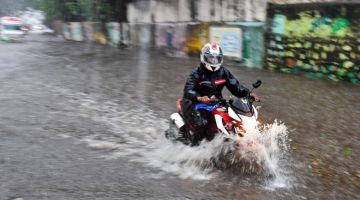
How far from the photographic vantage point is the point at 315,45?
14461 mm

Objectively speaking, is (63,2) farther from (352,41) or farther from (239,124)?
(239,124)

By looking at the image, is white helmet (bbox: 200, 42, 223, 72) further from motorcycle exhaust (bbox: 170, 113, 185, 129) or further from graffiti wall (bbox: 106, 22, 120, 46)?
graffiti wall (bbox: 106, 22, 120, 46)

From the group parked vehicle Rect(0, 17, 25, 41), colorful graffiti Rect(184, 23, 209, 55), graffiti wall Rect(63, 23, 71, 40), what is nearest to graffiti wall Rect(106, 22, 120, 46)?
colorful graffiti Rect(184, 23, 209, 55)

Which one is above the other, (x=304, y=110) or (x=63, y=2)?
(x=63, y=2)

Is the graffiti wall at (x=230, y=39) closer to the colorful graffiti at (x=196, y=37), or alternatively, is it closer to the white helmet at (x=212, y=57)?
the colorful graffiti at (x=196, y=37)

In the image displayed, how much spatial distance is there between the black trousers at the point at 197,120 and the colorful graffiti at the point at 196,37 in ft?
45.9

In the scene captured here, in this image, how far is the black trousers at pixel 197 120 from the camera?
6.22 m

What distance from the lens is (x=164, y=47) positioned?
2388 cm

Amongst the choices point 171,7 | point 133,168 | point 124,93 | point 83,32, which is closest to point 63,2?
point 83,32

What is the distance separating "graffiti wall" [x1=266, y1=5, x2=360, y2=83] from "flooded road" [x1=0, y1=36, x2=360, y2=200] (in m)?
0.63

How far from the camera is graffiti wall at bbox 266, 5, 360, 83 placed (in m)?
13.4

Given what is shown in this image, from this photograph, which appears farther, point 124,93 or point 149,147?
point 124,93

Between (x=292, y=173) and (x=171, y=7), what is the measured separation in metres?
18.6

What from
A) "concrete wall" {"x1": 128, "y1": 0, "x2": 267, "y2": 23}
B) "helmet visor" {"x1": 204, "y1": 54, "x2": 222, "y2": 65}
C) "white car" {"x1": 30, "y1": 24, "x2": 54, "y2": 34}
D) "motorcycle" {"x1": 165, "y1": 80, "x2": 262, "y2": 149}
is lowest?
"motorcycle" {"x1": 165, "y1": 80, "x2": 262, "y2": 149}
